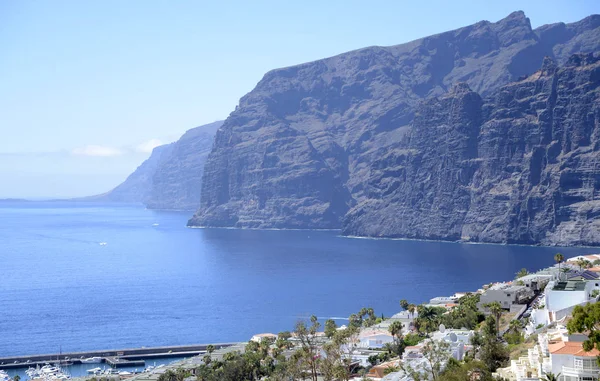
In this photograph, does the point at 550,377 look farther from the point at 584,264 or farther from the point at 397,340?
the point at 584,264

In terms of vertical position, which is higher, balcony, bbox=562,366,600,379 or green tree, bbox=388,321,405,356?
balcony, bbox=562,366,600,379

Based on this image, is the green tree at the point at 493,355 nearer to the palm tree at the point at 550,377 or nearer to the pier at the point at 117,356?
the palm tree at the point at 550,377

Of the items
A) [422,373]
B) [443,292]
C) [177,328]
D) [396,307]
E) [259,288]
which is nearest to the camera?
[422,373]

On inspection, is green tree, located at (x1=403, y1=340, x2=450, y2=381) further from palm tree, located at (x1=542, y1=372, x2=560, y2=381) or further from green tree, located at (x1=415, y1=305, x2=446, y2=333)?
green tree, located at (x1=415, y1=305, x2=446, y2=333)

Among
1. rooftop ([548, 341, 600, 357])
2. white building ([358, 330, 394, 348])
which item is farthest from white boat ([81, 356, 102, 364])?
rooftop ([548, 341, 600, 357])

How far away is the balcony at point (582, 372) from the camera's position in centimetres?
4741

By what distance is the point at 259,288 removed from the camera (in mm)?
181375

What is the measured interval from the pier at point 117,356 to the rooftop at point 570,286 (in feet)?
170

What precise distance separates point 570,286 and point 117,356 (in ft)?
209

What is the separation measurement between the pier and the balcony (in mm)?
73762

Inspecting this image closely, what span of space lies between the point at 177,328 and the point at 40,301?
4060 cm

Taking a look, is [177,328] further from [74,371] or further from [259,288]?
[259,288]

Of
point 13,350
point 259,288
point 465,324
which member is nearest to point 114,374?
point 13,350

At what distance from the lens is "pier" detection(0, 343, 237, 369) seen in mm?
114812
